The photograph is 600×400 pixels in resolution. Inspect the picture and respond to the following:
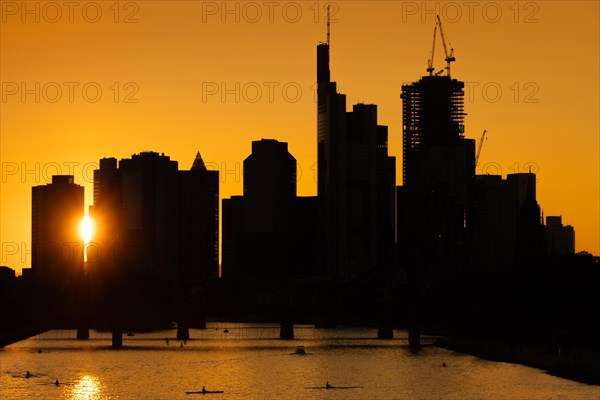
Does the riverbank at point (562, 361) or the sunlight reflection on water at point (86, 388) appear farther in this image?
the riverbank at point (562, 361)

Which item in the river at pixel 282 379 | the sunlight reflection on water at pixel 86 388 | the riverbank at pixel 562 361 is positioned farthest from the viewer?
the riverbank at pixel 562 361

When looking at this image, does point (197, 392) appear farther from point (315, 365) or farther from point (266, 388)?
point (315, 365)

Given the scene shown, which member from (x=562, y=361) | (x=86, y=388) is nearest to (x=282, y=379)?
(x=86, y=388)

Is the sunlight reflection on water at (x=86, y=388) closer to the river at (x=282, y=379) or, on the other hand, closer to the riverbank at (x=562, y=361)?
the river at (x=282, y=379)

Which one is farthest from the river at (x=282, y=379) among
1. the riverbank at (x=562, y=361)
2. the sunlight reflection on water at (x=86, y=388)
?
the riverbank at (x=562, y=361)

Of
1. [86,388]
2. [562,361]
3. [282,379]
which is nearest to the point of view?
[86,388]

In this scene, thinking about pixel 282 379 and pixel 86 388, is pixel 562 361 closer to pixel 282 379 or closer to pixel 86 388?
pixel 282 379

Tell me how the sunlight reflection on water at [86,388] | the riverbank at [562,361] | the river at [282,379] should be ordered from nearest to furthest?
the sunlight reflection on water at [86,388], the river at [282,379], the riverbank at [562,361]

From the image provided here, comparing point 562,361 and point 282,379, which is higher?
point 562,361

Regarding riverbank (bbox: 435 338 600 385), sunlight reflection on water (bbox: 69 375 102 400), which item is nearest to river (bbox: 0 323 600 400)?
sunlight reflection on water (bbox: 69 375 102 400)

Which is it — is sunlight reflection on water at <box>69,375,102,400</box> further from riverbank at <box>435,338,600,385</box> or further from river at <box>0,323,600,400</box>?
riverbank at <box>435,338,600,385</box>

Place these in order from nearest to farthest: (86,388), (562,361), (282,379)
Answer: (86,388) < (282,379) < (562,361)

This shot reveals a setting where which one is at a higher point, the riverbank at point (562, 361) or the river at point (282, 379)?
the riverbank at point (562, 361)
